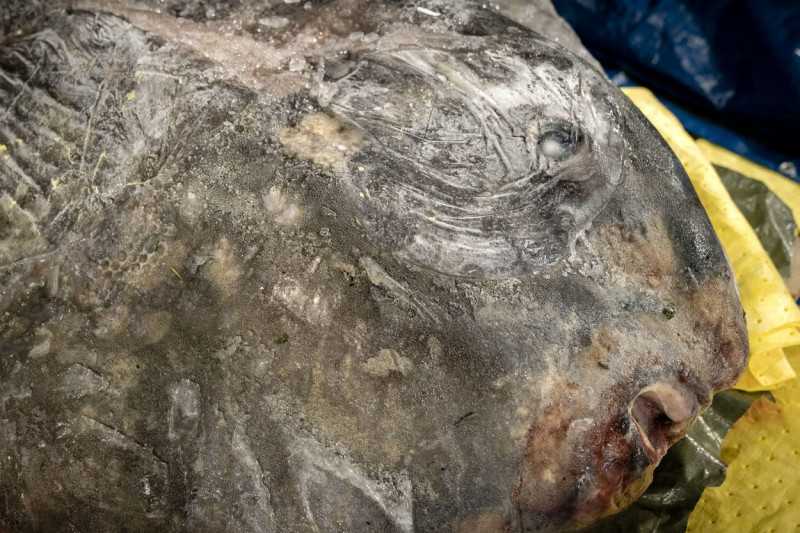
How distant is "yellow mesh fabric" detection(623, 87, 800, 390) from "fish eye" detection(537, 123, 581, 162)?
4.46ft

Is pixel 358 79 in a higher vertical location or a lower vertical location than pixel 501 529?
higher

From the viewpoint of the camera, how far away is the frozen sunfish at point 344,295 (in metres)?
1.52

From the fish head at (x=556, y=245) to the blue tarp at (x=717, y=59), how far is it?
1.68 meters

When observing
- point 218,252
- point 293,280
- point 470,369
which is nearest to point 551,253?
point 470,369

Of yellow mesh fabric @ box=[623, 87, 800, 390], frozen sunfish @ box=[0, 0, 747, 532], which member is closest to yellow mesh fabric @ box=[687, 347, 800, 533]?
yellow mesh fabric @ box=[623, 87, 800, 390]

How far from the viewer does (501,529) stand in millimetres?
1556

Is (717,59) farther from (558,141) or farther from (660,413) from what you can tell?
(660,413)

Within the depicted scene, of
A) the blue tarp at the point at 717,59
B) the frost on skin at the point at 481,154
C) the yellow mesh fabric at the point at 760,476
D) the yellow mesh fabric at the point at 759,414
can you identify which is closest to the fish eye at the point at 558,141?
the frost on skin at the point at 481,154

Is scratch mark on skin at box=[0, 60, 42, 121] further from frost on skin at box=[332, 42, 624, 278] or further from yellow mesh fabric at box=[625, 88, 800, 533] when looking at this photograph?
yellow mesh fabric at box=[625, 88, 800, 533]

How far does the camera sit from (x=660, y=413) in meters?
1.63

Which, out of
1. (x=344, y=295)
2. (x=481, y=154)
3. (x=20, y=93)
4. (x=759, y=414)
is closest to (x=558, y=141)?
(x=481, y=154)

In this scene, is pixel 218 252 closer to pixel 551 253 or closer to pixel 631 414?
pixel 551 253

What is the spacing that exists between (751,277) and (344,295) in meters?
2.04

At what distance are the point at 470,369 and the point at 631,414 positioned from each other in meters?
0.42
